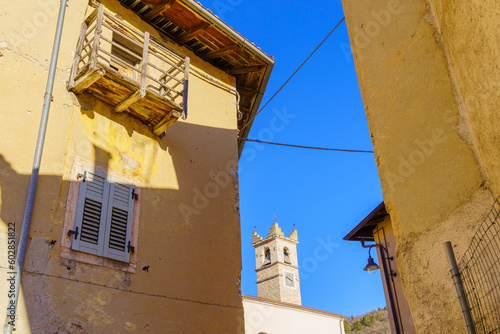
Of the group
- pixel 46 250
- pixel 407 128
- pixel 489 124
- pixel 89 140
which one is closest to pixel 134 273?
pixel 46 250

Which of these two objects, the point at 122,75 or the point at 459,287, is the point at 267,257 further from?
the point at 459,287

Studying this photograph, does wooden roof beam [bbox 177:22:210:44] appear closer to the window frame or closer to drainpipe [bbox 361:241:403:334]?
the window frame

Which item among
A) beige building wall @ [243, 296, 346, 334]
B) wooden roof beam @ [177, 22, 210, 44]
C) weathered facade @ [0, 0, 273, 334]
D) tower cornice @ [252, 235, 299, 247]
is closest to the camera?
weathered facade @ [0, 0, 273, 334]

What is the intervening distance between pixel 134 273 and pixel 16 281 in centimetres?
191

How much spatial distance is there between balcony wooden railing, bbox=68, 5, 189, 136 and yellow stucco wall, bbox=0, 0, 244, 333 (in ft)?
0.70

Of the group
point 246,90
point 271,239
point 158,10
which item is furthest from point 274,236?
point 158,10

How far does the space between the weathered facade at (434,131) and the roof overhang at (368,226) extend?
8.91 m

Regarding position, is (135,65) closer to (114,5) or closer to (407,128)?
(114,5)

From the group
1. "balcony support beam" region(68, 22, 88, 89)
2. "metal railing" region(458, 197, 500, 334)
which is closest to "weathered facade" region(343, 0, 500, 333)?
"metal railing" region(458, 197, 500, 334)

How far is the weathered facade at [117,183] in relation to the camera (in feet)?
21.7

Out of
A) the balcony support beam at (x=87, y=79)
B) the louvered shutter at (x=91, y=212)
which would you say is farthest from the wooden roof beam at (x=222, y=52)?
the louvered shutter at (x=91, y=212)

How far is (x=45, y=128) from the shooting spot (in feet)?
23.7

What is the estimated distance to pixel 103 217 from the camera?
744 cm

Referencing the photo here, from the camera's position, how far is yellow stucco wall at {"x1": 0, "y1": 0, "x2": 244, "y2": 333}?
6492 mm
